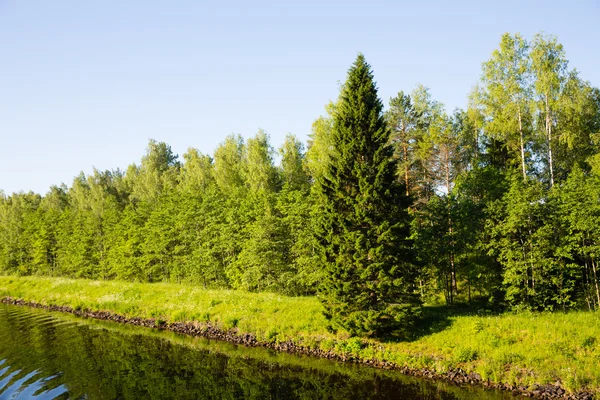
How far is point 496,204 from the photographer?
92.9 feet

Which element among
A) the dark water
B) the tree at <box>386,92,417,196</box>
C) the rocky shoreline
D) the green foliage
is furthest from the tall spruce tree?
the tree at <box>386,92,417,196</box>

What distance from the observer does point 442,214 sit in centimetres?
3112

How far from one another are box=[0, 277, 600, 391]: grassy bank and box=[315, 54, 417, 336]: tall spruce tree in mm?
1647

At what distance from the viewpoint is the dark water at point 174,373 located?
2036cm

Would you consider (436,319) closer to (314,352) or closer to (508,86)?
(314,352)

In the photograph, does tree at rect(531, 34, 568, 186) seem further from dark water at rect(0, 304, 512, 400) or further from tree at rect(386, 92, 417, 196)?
dark water at rect(0, 304, 512, 400)

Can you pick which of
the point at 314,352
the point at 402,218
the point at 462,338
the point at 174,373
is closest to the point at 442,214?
the point at 402,218

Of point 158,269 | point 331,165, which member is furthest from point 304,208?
point 158,269

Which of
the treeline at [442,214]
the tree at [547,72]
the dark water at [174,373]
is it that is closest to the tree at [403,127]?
the treeline at [442,214]

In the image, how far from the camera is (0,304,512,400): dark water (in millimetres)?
20359

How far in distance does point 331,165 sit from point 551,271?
17114 mm

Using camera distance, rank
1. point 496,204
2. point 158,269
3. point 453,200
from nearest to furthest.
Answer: point 496,204 → point 453,200 → point 158,269

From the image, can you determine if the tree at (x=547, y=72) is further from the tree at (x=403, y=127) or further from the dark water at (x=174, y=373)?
the dark water at (x=174, y=373)

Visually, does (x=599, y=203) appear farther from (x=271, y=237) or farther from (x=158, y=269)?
(x=158, y=269)
